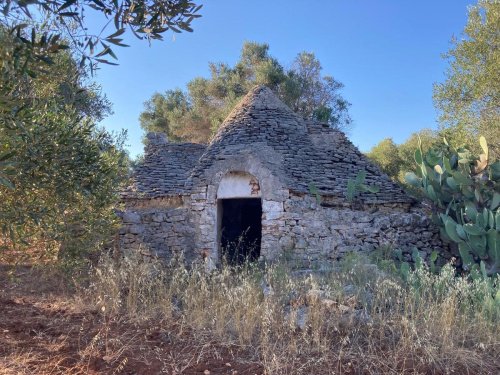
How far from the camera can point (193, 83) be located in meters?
25.9

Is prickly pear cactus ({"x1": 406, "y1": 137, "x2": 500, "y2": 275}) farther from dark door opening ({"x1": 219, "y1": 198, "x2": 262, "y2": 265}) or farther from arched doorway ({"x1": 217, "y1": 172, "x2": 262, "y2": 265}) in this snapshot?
dark door opening ({"x1": 219, "y1": 198, "x2": 262, "y2": 265})

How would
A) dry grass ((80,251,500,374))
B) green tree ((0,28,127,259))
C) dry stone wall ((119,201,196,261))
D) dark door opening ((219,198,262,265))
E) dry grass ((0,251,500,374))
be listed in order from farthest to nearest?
dark door opening ((219,198,262,265)) → dry stone wall ((119,201,196,261)) → dry grass ((80,251,500,374)) → dry grass ((0,251,500,374)) → green tree ((0,28,127,259))

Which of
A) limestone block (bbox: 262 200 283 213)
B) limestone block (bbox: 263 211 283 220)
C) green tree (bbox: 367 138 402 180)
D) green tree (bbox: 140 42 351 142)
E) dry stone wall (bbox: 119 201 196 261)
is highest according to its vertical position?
green tree (bbox: 140 42 351 142)

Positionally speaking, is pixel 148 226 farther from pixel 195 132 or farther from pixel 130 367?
pixel 195 132

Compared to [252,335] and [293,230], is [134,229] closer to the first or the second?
[293,230]

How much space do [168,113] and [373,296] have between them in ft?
77.4

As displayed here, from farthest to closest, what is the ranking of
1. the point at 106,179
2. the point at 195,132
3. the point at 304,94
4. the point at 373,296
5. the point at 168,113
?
the point at 168,113 → the point at 195,132 → the point at 304,94 → the point at 373,296 → the point at 106,179

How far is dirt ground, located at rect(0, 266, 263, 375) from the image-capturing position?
142 inches

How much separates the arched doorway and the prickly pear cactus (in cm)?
365

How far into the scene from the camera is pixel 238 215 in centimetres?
1342

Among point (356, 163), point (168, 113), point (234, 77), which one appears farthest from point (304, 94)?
point (356, 163)

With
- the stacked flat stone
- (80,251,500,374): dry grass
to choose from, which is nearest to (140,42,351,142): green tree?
the stacked flat stone

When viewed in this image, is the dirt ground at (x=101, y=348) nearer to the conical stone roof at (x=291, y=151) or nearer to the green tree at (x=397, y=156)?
the conical stone roof at (x=291, y=151)

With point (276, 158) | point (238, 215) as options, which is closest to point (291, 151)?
point (276, 158)
